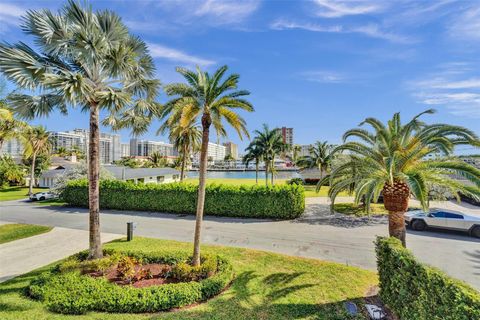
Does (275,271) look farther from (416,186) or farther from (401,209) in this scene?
(416,186)

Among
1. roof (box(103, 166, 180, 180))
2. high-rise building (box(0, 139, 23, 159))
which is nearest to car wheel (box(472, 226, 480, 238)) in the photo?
high-rise building (box(0, 139, 23, 159))

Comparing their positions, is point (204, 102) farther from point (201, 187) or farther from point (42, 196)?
point (42, 196)

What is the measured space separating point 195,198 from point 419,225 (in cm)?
1626

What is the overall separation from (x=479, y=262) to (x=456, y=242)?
114 inches

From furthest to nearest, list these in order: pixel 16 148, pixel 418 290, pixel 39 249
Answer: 1. pixel 16 148
2. pixel 39 249
3. pixel 418 290

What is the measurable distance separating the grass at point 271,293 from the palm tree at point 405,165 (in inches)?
104

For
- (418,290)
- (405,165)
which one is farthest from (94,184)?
(405,165)

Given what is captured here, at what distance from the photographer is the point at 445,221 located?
14.7m

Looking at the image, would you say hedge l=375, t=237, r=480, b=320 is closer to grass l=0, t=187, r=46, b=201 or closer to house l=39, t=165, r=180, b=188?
house l=39, t=165, r=180, b=188

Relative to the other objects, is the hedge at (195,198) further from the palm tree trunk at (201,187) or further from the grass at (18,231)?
the palm tree trunk at (201,187)

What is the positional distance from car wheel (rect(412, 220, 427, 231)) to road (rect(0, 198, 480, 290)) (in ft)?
1.54

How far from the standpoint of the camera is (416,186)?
7.39m

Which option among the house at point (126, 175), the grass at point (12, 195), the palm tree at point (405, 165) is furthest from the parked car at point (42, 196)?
the palm tree at point (405, 165)

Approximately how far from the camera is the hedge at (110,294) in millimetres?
7219
